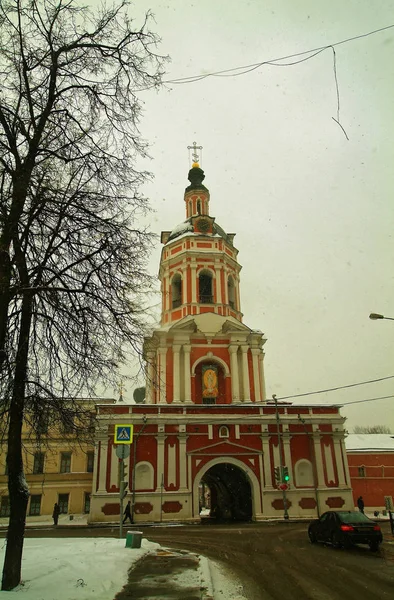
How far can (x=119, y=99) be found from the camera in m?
8.84

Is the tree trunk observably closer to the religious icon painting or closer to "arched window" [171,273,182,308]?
the religious icon painting

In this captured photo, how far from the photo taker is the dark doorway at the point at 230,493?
94.3ft

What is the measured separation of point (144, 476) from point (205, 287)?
1447 centimetres

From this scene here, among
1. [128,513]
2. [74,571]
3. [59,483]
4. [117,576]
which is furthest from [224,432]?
[74,571]

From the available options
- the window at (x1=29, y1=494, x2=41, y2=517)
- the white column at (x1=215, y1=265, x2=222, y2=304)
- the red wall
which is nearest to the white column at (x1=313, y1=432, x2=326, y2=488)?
the white column at (x1=215, y1=265, x2=222, y2=304)

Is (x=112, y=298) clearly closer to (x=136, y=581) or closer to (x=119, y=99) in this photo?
(x=119, y=99)

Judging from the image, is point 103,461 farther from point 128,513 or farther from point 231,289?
point 231,289

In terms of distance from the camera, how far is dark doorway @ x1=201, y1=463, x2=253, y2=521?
28.8 meters

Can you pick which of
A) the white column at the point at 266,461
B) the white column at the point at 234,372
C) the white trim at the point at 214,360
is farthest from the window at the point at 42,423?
the white trim at the point at 214,360

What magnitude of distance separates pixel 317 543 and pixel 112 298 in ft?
39.3

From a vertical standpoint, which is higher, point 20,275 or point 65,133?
point 65,133

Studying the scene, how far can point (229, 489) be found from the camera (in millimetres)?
31531

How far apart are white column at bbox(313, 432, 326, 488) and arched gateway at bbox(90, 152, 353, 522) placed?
0.19 ft

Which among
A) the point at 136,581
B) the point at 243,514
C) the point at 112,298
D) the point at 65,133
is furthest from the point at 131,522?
the point at 65,133
